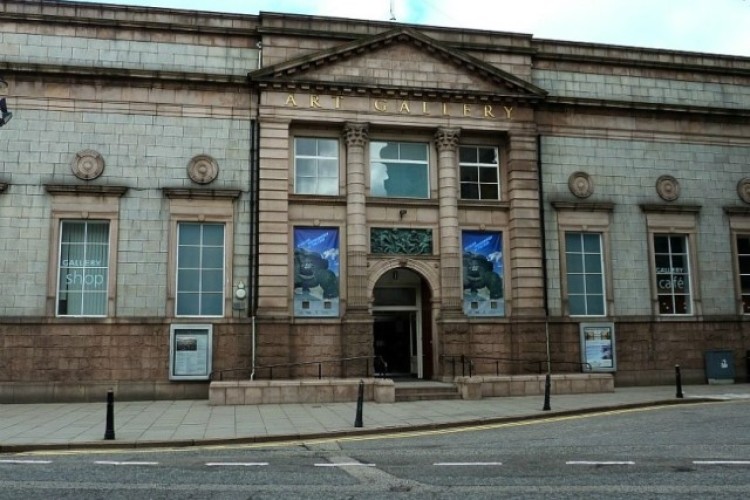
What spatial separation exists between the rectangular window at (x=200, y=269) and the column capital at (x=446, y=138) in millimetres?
7971

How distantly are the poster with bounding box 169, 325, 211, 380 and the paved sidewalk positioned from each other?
1.14 meters

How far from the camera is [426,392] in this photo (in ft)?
68.1

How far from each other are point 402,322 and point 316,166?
6.46 m

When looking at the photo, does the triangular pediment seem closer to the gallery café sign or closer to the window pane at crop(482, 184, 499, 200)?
the gallery café sign

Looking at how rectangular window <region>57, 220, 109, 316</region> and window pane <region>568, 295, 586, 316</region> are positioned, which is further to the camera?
window pane <region>568, 295, 586, 316</region>

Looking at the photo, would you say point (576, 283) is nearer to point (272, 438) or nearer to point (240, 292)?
point (240, 292)

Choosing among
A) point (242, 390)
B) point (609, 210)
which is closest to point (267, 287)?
point (242, 390)

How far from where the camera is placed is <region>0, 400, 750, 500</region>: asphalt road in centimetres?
870

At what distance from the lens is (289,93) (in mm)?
23500

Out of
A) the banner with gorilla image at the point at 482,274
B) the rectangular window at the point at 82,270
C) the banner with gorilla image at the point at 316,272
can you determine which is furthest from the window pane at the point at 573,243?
the rectangular window at the point at 82,270

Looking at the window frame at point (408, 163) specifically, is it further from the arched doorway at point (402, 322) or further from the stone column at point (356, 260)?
the arched doorway at point (402, 322)

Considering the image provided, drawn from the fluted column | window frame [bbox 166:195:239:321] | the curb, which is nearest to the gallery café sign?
the fluted column

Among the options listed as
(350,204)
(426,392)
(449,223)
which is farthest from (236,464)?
(449,223)

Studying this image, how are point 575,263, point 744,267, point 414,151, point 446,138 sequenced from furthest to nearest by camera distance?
point 744,267 < point 575,263 < point 414,151 < point 446,138
